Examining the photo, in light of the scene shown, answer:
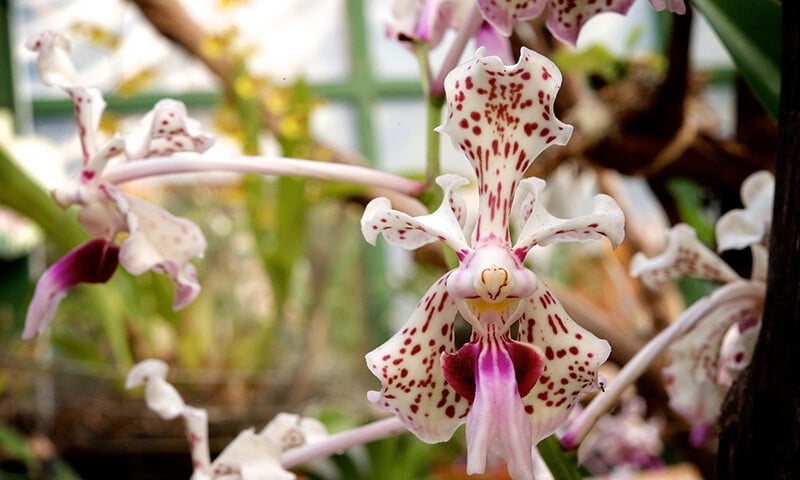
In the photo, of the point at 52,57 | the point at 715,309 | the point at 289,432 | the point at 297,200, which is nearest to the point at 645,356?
the point at 715,309

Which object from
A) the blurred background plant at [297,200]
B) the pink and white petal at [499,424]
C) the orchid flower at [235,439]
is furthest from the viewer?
the blurred background plant at [297,200]

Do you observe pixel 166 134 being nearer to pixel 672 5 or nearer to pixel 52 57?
pixel 52 57

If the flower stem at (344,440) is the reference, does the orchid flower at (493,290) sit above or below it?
above

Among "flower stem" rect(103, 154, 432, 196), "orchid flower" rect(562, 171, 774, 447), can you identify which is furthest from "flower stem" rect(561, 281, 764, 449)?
Answer: "flower stem" rect(103, 154, 432, 196)

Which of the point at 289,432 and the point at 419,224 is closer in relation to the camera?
the point at 419,224

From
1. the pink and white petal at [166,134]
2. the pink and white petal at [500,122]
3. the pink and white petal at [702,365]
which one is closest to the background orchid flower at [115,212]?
the pink and white petal at [166,134]

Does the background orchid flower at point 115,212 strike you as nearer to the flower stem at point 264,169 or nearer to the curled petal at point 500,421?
the flower stem at point 264,169

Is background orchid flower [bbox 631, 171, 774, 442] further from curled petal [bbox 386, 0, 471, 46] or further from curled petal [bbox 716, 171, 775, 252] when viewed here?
curled petal [bbox 386, 0, 471, 46]
